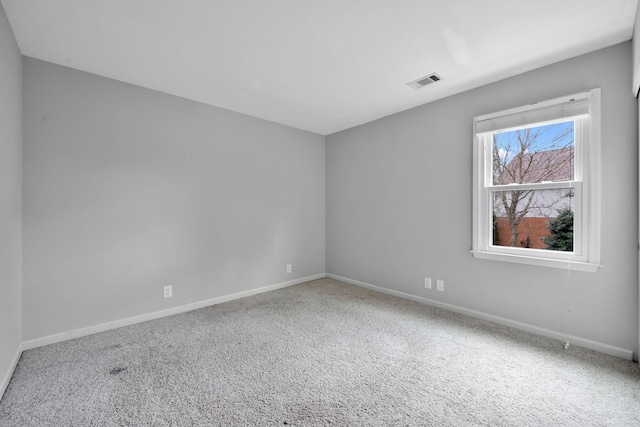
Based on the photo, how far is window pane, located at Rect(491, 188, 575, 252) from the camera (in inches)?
98.7

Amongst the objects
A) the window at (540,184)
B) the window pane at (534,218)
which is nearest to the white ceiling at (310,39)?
the window at (540,184)

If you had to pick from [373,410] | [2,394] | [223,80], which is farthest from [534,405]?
[223,80]

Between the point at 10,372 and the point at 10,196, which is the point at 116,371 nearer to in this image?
the point at 10,372

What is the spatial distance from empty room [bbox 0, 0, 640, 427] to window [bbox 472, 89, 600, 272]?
17 millimetres

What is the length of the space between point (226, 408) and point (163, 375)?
0.63 meters

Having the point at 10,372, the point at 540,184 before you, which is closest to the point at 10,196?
the point at 10,372

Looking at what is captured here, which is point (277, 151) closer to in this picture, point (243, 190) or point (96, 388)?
point (243, 190)

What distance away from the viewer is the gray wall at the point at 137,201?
242cm

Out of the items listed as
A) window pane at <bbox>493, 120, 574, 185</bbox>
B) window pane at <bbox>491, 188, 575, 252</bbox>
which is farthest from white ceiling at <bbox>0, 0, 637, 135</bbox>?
window pane at <bbox>491, 188, 575, 252</bbox>

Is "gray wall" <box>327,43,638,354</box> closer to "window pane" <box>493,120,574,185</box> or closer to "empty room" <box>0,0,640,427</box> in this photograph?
"empty room" <box>0,0,640,427</box>

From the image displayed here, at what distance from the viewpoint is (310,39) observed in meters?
2.17

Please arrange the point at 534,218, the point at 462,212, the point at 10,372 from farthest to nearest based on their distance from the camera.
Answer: the point at 462,212 < the point at 534,218 < the point at 10,372

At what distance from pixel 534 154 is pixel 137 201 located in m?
3.95

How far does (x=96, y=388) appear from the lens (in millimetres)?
1840
